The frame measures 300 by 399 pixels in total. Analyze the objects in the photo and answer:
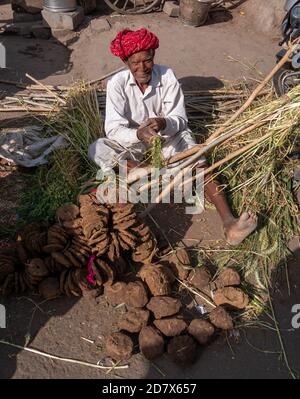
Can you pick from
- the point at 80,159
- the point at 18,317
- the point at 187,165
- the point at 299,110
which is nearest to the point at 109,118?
the point at 80,159

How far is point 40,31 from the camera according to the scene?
6.65 m

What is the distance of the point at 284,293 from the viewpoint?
2.85m

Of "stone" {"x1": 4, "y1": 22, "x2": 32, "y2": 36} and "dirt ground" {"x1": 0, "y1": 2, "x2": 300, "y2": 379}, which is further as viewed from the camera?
"stone" {"x1": 4, "y1": 22, "x2": 32, "y2": 36}

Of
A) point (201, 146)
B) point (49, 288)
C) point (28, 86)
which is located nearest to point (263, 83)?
point (201, 146)

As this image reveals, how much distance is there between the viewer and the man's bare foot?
289 cm

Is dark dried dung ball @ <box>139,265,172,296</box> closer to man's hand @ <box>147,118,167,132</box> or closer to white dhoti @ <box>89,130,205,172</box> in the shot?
white dhoti @ <box>89,130,205,172</box>

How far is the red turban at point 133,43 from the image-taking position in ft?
10.1

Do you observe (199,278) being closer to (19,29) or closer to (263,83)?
(263,83)

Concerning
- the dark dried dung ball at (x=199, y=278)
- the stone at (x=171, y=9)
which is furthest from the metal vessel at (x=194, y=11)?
the dark dried dung ball at (x=199, y=278)

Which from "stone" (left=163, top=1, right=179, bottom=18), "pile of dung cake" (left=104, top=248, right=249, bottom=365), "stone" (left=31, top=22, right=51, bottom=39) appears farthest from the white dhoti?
"stone" (left=163, top=1, right=179, bottom=18)

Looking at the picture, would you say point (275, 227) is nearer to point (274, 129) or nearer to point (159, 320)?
point (274, 129)

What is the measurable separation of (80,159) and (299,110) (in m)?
1.74

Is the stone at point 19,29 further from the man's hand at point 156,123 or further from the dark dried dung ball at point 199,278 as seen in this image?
the dark dried dung ball at point 199,278

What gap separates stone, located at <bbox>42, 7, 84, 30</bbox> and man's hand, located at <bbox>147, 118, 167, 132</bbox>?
3986 millimetres
